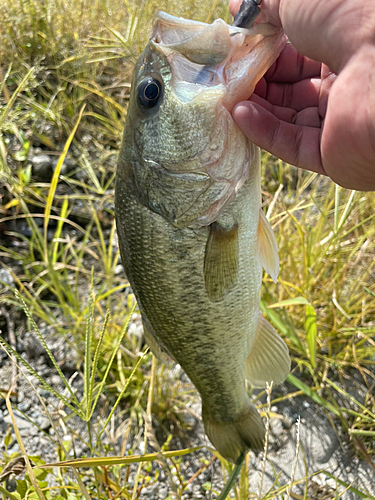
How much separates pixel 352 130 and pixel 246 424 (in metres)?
1.25

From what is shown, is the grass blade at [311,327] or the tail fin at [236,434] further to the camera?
the grass blade at [311,327]

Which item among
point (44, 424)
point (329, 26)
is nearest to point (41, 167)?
point (44, 424)

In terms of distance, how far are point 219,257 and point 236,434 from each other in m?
0.82

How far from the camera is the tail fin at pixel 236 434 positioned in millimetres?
1639

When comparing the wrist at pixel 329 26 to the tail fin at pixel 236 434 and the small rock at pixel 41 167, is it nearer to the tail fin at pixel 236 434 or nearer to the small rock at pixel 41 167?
the tail fin at pixel 236 434

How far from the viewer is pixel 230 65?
3.88ft

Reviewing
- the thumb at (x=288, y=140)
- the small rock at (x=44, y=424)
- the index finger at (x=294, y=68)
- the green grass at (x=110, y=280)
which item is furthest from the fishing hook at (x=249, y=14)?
the small rock at (x=44, y=424)

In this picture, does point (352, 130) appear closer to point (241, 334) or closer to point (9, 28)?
point (241, 334)

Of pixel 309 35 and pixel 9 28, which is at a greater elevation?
pixel 309 35

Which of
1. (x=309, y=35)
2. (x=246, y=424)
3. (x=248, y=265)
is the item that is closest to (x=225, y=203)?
(x=248, y=265)

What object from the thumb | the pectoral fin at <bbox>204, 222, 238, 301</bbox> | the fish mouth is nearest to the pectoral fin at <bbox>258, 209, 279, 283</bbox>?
the pectoral fin at <bbox>204, 222, 238, 301</bbox>

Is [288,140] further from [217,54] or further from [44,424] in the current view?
[44,424]

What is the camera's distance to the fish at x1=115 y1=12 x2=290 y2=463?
1.19 metres

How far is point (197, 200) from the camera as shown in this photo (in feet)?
4.27
